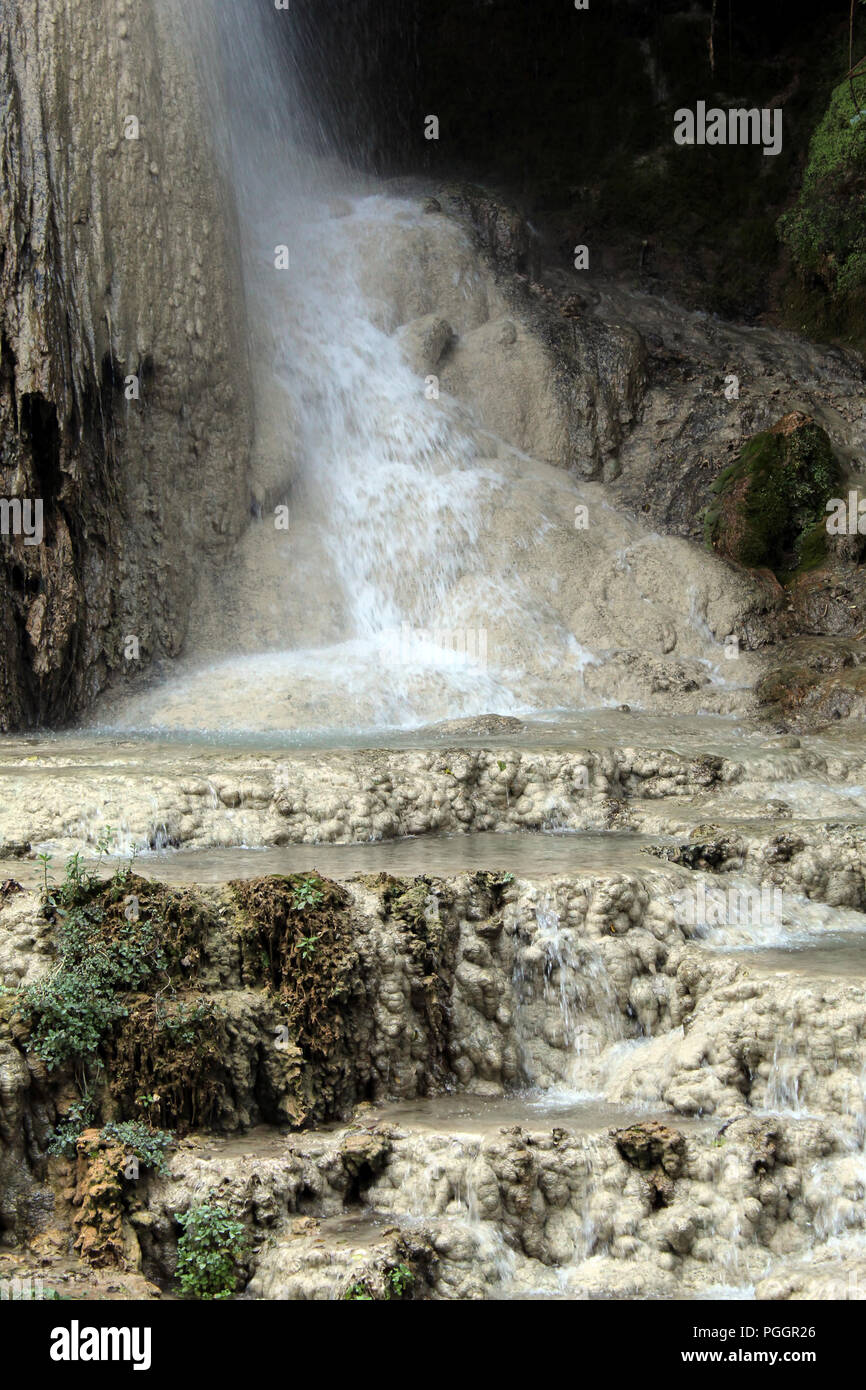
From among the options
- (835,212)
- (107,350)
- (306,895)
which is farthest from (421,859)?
(835,212)

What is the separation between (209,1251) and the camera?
634 centimetres

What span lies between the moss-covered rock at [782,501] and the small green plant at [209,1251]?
13.5 metres

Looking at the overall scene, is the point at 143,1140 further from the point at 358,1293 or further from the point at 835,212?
the point at 835,212

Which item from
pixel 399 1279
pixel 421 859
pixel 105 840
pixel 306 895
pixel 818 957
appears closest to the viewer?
pixel 399 1279

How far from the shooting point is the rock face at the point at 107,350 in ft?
46.6

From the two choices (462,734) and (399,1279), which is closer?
(399,1279)

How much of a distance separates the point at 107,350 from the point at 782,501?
9.05 m

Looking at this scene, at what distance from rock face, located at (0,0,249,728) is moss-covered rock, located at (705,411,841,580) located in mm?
6752

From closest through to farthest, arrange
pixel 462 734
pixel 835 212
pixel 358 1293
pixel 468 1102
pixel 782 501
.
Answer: pixel 358 1293, pixel 468 1102, pixel 462 734, pixel 782 501, pixel 835 212

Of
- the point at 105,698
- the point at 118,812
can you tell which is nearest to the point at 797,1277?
the point at 118,812

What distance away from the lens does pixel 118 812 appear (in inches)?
382

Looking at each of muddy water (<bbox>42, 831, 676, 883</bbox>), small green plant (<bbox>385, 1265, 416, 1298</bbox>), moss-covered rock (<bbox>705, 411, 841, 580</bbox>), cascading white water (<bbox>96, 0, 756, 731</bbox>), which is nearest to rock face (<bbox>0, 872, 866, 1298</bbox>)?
small green plant (<bbox>385, 1265, 416, 1298</bbox>)

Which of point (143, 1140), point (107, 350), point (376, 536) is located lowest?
point (143, 1140)
